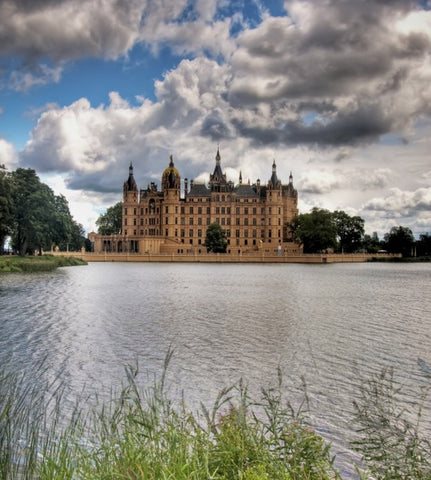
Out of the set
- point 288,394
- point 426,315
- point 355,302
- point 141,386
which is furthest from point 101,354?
point 355,302

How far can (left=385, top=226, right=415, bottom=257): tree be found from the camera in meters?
124

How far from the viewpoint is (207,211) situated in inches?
4919

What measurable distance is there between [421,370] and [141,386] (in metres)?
6.76

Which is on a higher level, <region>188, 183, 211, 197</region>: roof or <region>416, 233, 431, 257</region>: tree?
<region>188, 183, 211, 197</region>: roof

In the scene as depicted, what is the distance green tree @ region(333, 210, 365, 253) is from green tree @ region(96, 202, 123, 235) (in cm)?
5601

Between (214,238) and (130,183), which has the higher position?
(130,183)

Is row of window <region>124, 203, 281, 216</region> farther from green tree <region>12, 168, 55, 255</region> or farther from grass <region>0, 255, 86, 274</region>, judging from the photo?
green tree <region>12, 168, 55, 255</region>

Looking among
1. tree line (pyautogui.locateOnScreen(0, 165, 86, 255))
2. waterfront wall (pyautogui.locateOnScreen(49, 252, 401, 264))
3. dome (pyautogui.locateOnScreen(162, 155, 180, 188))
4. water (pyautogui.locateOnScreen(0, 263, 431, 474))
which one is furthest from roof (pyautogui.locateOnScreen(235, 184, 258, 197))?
water (pyautogui.locateOnScreen(0, 263, 431, 474))

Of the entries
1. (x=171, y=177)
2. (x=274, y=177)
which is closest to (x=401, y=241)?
(x=274, y=177)

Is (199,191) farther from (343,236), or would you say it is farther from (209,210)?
(343,236)

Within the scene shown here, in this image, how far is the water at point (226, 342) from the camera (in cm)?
1091

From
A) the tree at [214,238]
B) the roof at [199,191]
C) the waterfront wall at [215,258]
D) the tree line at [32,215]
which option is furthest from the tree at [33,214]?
the roof at [199,191]

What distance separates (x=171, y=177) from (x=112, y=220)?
74.0 ft

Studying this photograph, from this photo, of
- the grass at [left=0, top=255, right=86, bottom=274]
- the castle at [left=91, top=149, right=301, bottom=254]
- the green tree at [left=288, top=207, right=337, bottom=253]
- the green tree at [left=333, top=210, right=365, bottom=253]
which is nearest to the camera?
the grass at [left=0, top=255, right=86, bottom=274]
